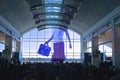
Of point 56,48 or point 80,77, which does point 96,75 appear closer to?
point 80,77

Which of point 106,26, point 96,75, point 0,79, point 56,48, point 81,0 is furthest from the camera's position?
point 56,48

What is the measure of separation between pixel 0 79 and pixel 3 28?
59.0 feet

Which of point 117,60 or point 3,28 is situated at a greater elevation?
point 3,28

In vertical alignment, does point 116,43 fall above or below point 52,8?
below

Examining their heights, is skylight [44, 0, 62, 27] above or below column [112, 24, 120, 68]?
above

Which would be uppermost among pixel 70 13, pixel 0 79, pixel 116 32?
pixel 70 13

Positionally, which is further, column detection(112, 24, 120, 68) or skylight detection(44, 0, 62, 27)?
skylight detection(44, 0, 62, 27)

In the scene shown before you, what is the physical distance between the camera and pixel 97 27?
116ft

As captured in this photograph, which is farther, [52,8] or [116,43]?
[52,8]

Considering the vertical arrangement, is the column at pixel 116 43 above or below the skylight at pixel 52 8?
below

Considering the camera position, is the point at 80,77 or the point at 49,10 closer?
the point at 80,77

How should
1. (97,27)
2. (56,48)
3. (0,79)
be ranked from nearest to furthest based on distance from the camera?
(0,79), (97,27), (56,48)

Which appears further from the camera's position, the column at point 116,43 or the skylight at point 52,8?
the skylight at point 52,8

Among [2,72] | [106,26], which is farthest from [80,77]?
[106,26]
